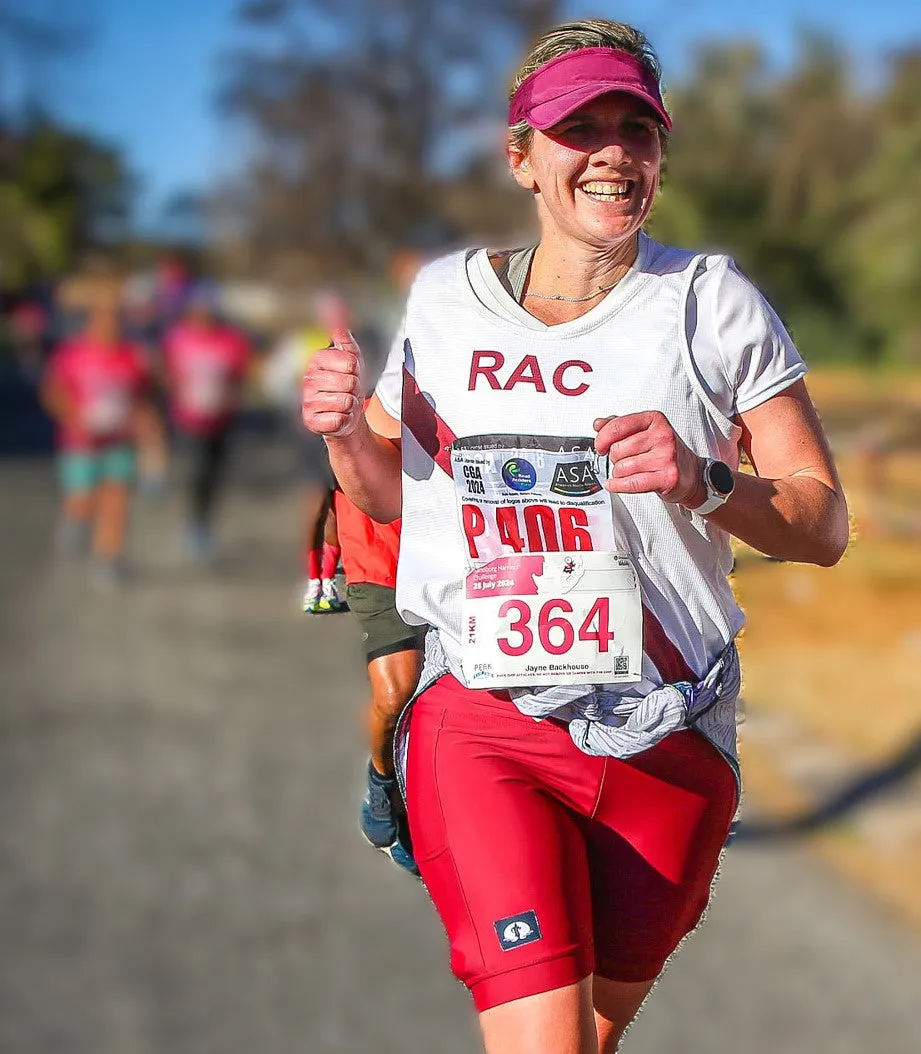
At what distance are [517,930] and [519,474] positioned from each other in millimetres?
585

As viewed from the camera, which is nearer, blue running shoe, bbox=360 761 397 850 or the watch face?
the watch face

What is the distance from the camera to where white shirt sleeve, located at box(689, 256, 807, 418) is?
1.97 m

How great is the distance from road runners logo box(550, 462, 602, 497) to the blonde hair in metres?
0.42

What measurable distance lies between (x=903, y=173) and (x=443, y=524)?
55.3 feet

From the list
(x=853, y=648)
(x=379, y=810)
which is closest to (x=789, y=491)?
(x=379, y=810)

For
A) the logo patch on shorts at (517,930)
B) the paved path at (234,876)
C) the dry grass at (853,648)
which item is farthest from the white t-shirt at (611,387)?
the paved path at (234,876)

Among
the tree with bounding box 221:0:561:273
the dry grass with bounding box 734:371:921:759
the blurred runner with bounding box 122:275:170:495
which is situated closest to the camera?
the tree with bounding box 221:0:561:273

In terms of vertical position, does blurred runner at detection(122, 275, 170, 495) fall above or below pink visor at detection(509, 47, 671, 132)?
above

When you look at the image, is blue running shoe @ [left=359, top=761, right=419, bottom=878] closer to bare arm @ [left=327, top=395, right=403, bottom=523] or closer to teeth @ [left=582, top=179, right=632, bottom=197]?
bare arm @ [left=327, top=395, right=403, bottom=523]

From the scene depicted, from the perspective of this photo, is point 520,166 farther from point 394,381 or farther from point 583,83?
point 394,381

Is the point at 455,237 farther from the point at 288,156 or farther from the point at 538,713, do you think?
the point at 288,156

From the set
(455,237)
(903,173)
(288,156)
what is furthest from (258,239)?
(455,237)

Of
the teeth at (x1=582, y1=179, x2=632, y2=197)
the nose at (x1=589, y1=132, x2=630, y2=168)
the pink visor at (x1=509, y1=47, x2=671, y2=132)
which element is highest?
the pink visor at (x1=509, y1=47, x2=671, y2=132)

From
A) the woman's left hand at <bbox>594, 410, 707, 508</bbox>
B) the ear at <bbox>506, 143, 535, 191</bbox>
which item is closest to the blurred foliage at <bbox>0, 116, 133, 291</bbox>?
the ear at <bbox>506, 143, 535, 191</bbox>
